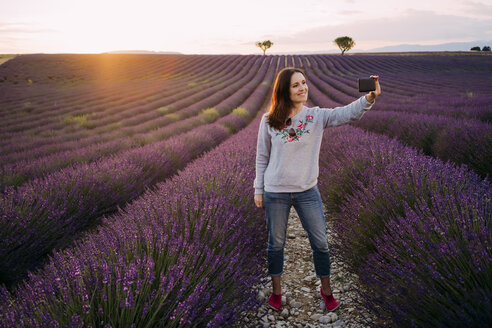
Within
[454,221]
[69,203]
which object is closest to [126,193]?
[69,203]

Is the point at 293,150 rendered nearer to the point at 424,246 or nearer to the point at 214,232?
the point at 214,232

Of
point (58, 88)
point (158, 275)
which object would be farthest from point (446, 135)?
point (58, 88)

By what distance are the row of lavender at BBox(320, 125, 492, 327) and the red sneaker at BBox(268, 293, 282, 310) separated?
22.6 inches

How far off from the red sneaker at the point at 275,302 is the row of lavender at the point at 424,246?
574 mm

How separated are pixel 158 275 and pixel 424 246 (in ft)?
4.42

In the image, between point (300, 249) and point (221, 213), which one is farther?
point (300, 249)

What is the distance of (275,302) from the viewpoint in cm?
197

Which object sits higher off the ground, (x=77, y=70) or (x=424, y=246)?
(x=77, y=70)

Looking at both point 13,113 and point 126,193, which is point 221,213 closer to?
point 126,193

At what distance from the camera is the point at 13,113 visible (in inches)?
464

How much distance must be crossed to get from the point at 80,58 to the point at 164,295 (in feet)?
157

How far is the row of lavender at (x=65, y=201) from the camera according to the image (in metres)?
2.31

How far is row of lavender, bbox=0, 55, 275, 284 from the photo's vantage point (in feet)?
7.57

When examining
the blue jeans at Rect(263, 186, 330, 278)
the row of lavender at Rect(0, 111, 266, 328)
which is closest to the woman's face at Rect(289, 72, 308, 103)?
the blue jeans at Rect(263, 186, 330, 278)
